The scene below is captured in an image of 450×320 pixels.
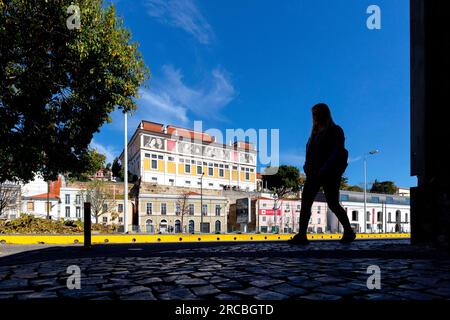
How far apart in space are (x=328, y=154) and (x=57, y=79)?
29.1ft

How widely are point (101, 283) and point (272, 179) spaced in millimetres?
67288

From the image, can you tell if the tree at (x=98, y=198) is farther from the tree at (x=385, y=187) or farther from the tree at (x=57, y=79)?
the tree at (x=385, y=187)

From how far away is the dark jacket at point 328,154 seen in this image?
5676 mm

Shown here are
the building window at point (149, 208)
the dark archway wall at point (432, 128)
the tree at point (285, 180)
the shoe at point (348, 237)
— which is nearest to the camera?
the dark archway wall at point (432, 128)

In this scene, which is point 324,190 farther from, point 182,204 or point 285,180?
point 285,180

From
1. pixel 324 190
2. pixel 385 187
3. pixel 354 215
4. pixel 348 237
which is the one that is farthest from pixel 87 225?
pixel 385 187

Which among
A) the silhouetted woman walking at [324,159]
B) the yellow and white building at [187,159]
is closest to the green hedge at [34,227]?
the silhouetted woman walking at [324,159]

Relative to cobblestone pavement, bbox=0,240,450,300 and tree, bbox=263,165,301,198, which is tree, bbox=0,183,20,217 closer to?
cobblestone pavement, bbox=0,240,450,300

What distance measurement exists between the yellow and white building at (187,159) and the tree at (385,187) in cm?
4195

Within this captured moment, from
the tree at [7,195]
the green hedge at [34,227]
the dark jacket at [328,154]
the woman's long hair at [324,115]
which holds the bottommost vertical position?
the green hedge at [34,227]

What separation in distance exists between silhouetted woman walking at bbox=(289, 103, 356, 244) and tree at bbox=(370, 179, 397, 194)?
96.9 m

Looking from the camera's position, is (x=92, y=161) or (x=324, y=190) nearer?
(x=324, y=190)

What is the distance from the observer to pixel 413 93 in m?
7.20

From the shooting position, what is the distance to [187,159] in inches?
2554
